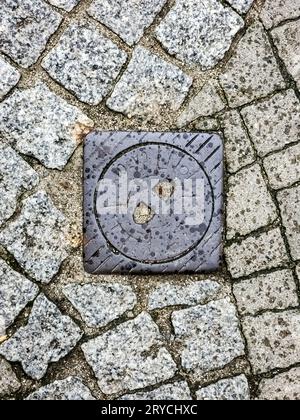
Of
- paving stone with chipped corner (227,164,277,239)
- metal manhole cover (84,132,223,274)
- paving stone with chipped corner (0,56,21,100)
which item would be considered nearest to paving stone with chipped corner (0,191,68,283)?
metal manhole cover (84,132,223,274)

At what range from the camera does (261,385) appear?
2.69m

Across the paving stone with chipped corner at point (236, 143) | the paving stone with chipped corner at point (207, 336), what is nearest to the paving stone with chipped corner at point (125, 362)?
the paving stone with chipped corner at point (207, 336)

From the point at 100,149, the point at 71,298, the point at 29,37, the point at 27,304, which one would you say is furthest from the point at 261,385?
the point at 29,37

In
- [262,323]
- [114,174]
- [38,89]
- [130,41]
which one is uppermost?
[130,41]

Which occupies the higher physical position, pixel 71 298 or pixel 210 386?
pixel 71 298

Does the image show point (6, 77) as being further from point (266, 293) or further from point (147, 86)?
point (266, 293)

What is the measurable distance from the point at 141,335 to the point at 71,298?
403mm

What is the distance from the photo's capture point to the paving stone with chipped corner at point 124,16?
2682 millimetres

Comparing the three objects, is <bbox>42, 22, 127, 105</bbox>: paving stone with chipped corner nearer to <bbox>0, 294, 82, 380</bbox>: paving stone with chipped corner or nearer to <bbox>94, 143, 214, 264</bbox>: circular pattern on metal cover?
<bbox>94, 143, 214, 264</bbox>: circular pattern on metal cover

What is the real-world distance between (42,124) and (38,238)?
0.58m

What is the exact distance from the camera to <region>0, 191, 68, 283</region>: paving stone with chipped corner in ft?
8.73

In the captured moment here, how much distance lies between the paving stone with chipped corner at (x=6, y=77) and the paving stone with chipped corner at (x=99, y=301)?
1.04m

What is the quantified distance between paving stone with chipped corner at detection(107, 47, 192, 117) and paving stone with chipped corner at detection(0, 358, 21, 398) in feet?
4.65

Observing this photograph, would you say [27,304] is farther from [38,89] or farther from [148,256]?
[38,89]
